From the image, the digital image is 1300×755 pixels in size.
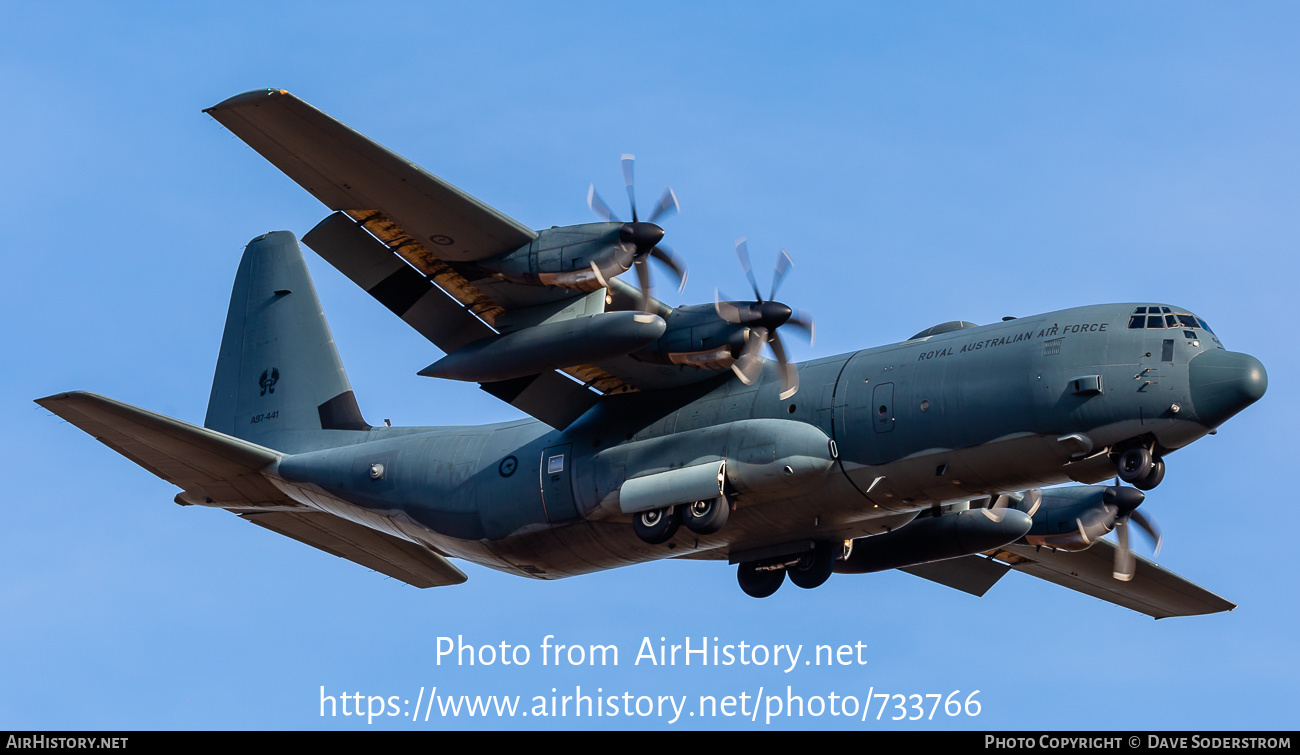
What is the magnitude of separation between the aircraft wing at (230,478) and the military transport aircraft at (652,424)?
1.7 inches

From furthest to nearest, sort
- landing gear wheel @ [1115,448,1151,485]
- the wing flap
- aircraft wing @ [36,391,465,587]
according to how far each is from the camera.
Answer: the wing flap < aircraft wing @ [36,391,465,587] < landing gear wheel @ [1115,448,1151,485]

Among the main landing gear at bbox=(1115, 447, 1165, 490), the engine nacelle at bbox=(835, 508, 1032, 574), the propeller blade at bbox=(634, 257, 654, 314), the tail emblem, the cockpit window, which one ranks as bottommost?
the main landing gear at bbox=(1115, 447, 1165, 490)

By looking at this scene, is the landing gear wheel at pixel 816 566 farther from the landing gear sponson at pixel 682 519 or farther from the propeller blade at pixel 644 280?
the propeller blade at pixel 644 280

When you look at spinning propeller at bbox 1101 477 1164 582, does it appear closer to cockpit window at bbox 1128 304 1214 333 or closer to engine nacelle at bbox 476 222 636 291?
cockpit window at bbox 1128 304 1214 333

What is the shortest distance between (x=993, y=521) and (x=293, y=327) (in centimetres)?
1259

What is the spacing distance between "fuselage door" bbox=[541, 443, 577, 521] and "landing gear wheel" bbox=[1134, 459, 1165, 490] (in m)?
7.88

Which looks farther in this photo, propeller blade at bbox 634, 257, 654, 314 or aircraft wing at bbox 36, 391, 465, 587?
aircraft wing at bbox 36, 391, 465, 587

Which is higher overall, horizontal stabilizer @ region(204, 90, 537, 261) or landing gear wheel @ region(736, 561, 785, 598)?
horizontal stabilizer @ region(204, 90, 537, 261)

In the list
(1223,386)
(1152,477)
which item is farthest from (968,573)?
(1223,386)

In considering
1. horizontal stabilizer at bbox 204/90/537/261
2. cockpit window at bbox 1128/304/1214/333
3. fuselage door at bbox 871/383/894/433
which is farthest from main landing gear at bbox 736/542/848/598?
horizontal stabilizer at bbox 204/90/537/261

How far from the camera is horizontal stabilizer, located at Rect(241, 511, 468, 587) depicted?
24922mm

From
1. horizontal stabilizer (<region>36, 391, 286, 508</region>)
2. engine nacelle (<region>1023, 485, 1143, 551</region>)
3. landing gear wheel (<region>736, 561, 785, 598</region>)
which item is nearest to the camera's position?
horizontal stabilizer (<region>36, 391, 286, 508</region>)

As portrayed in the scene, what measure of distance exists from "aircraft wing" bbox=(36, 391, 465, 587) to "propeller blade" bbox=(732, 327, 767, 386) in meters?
7.31

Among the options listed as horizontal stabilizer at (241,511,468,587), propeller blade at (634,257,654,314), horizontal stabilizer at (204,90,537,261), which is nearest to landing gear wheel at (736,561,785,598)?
propeller blade at (634,257,654,314)
